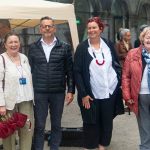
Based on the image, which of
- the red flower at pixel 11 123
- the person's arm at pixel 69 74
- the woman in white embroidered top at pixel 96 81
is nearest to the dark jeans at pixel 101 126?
the woman in white embroidered top at pixel 96 81

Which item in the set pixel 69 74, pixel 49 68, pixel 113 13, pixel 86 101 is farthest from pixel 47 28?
pixel 113 13

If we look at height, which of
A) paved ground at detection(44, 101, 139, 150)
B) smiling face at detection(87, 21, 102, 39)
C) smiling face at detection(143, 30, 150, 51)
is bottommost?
paved ground at detection(44, 101, 139, 150)

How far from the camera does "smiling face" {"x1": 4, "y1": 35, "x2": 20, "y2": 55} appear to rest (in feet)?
17.8

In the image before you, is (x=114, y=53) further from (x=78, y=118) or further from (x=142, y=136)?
(x=78, y=118)

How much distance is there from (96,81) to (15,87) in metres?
1.08

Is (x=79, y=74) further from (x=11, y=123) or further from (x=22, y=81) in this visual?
(x=11, y=123)

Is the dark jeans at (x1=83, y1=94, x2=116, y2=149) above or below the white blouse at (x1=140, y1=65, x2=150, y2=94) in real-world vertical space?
below

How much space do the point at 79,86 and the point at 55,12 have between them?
1.92m

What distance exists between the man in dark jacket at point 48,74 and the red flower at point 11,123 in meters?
0.45

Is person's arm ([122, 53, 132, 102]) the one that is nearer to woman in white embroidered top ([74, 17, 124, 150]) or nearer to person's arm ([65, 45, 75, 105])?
woman in white embroidered top ([74, 17, 124, 150])

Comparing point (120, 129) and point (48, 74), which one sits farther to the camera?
point (120, 129)

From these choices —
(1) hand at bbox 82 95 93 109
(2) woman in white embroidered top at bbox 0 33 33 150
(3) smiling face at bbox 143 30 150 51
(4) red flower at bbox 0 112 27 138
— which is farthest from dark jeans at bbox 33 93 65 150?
(3) smiling face at bbox 143 30 150 51

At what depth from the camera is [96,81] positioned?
5.73 meters

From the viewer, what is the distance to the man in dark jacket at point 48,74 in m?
5.68
